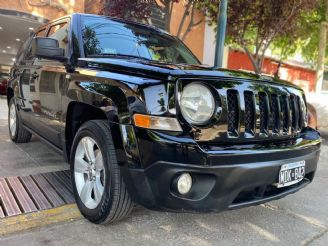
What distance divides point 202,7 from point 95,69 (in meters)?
6.59

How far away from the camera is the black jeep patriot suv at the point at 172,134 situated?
2494 mm

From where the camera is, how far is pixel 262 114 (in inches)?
113

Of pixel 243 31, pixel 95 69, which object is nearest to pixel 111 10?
pixel 243 31

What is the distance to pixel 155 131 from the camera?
2480 mm

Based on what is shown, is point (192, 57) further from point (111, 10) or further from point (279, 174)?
point (111, 10)

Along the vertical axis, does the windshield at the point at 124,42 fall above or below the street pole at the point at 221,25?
below

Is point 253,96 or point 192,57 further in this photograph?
point 192,57

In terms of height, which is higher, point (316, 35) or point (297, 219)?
point (316, 35)

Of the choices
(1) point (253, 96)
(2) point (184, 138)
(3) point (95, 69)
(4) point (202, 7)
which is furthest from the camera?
(4) point (202, 7)

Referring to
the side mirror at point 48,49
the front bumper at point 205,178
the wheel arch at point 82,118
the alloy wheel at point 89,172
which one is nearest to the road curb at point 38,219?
the alloy wheel at point 89,172

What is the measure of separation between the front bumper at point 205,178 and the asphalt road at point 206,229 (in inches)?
17.4

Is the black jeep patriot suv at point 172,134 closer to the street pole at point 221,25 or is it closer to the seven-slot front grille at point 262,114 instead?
the seven-slot front grille at point 262,114

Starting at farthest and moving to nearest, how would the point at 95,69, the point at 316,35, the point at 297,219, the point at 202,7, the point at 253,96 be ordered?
the point at 316,35, the point at 202,7, the point at 297,219, the point at 95,69, the point at 253,96

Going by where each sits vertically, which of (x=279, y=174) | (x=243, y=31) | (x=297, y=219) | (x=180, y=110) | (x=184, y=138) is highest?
(x=243, y=31)
